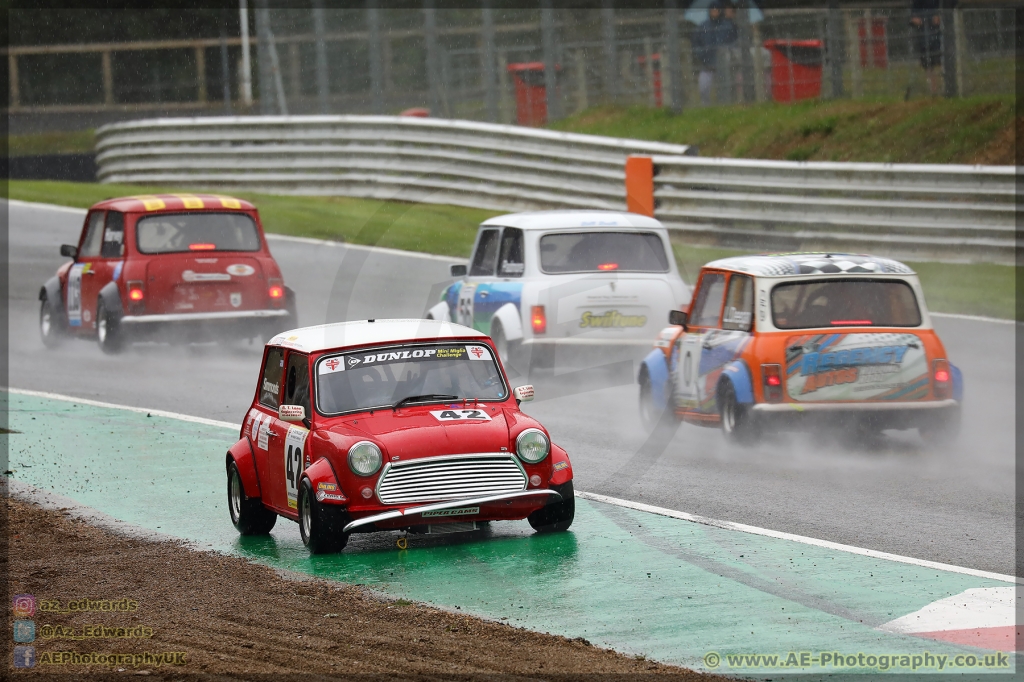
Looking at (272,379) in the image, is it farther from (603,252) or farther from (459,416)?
(603,252)

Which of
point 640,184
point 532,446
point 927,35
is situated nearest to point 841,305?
point 532,446

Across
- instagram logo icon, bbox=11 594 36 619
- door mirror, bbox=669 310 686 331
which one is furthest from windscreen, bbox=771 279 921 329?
instagram logo icon, bbox=11 594 36 619

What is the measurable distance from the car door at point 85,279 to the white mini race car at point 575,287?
4.86 m

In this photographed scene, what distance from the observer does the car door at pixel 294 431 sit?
28.8ft

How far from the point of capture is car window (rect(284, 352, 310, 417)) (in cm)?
909

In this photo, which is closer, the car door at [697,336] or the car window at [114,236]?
the car door at [697,336]

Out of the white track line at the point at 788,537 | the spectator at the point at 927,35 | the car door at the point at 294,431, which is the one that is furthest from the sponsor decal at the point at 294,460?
the spectator at the point at 927,35

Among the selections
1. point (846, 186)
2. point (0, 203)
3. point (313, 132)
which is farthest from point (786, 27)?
point (0, 203)

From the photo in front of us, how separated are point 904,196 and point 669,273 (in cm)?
553

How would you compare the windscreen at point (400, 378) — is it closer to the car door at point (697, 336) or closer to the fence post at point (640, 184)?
the car door at point (697, 336)

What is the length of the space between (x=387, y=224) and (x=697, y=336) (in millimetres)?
14122

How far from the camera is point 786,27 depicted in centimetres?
2455

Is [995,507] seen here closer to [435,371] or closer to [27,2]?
[435,371]

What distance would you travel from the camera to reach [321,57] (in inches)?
1147
